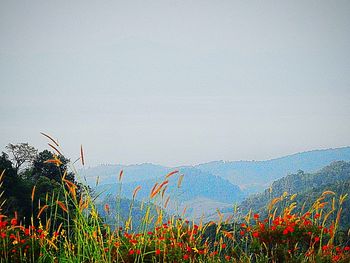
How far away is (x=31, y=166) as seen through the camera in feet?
121

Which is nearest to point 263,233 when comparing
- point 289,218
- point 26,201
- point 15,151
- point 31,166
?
point 289,218

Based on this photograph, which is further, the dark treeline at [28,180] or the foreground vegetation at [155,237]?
the dark treeline at [28,180]

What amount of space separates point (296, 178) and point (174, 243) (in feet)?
548

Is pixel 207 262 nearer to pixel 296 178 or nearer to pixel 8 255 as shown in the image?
pixel 8 255

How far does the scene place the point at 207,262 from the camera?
5043 millimetres

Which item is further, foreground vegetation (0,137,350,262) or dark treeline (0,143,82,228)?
dark treeline (0,143,82,228)

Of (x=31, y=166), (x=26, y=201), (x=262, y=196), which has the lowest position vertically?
(x=262, y=196)

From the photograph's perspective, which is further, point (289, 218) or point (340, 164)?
point (340, 164)

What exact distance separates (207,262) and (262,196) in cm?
16426

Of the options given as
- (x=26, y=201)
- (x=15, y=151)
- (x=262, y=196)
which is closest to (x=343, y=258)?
(x=26, y=201)

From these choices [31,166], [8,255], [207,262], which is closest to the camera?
[207,262]

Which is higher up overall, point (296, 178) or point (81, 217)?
point (81, 217)

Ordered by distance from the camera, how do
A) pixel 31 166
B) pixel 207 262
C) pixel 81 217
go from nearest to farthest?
pixel 81 217
pixel 207 262
pixel 31 166

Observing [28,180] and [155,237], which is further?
[28,180]
